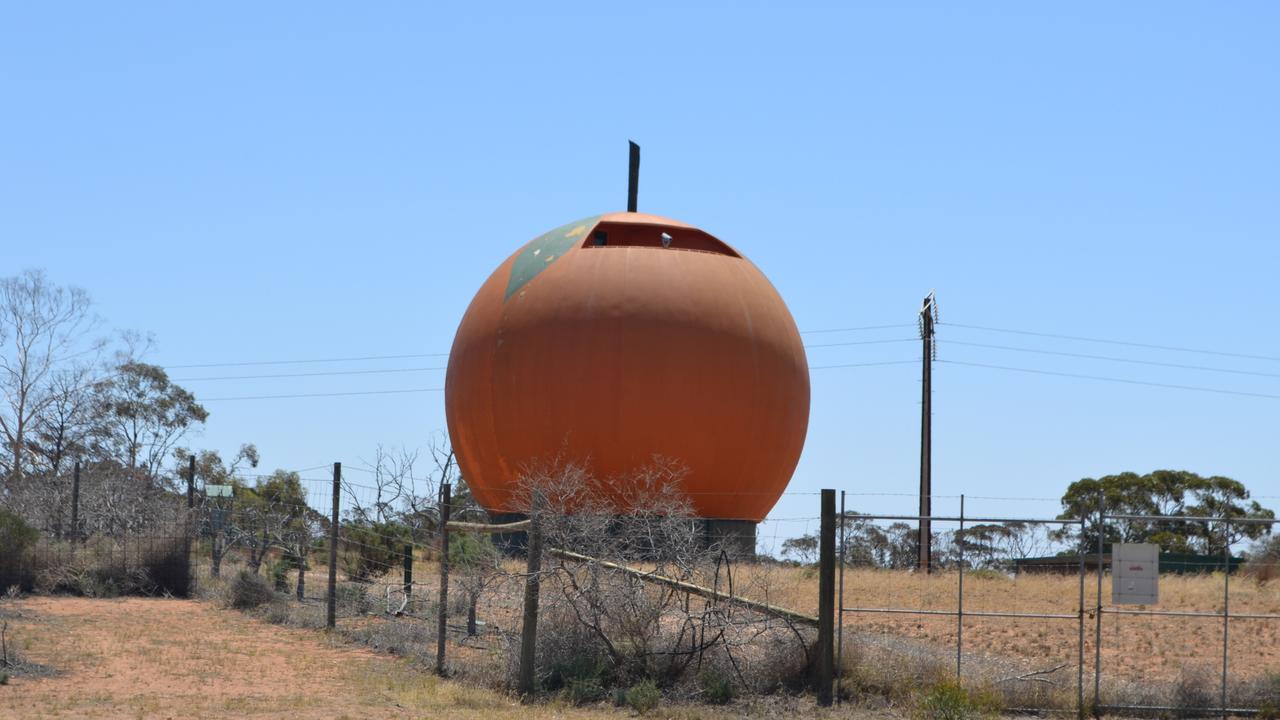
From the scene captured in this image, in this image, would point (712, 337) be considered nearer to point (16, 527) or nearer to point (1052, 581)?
point (1052, 581)

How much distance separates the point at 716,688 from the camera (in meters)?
13.7

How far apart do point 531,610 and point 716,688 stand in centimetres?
208

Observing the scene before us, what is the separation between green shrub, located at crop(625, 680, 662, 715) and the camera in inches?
523

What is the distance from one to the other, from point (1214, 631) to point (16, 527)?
1922 centimetres

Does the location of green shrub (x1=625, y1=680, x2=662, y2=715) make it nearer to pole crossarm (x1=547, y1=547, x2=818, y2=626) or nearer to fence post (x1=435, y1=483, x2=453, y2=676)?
pole crossarm (x1=547, y1=547, x2=818, y2=626)

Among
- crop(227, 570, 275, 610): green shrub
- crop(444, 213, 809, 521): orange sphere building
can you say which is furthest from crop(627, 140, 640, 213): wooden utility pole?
crop(227, 570, 275, 610): green shrub

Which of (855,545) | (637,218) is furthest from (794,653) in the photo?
(637,218)

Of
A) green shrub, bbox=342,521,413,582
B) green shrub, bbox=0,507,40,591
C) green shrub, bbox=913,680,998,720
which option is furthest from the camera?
green shrub, bbox=0,507,40,591

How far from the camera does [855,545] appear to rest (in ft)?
65.2

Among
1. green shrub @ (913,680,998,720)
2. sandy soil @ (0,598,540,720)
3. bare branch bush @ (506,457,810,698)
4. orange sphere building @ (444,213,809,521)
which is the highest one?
orange sphere building @ (444,213,809,521)

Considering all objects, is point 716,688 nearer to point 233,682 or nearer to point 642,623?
point 642,623

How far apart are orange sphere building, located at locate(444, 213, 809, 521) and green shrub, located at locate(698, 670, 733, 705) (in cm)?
934

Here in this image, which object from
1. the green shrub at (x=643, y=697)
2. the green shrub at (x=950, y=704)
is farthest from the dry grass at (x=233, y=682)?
the green shrub at (x=950, y=704)

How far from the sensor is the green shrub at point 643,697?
13.3 metres
